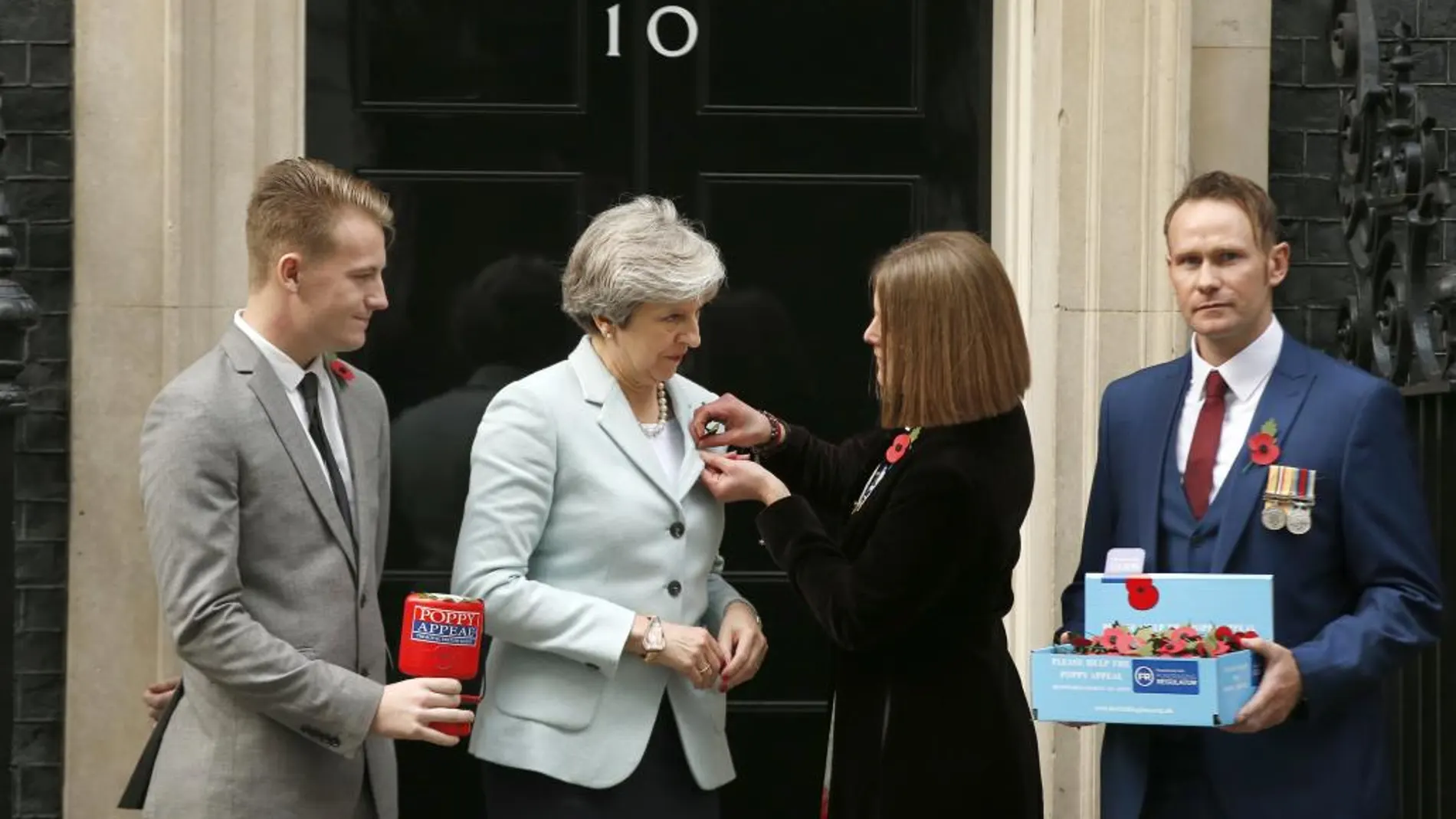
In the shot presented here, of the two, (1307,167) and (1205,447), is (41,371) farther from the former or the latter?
(1307,167)

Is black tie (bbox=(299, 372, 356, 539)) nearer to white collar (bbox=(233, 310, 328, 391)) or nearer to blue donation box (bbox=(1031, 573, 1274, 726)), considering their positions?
white collar (bbox=(233, 310, 328, 391))

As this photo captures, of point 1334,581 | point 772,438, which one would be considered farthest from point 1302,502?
point 772,438

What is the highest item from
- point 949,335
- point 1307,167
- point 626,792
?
point 1307,167

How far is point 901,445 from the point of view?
14.0ft

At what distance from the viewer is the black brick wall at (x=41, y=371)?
590cm

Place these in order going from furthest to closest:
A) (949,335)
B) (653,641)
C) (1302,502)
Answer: (653,641) → (949,335) → (1302,502)

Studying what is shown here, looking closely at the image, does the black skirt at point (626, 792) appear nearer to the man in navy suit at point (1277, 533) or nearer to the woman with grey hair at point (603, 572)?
the woman with grey hair at point (603, 572)

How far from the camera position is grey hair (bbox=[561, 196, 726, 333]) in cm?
432

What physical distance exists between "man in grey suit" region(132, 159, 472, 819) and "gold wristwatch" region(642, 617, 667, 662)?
0.51m

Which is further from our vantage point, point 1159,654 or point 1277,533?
point 1277,533

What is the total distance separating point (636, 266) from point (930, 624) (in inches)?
39.0

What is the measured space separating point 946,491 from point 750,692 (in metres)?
2.43

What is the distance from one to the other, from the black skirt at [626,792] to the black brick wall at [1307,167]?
2.77 meters

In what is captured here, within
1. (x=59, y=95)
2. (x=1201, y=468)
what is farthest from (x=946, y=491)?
(x=59, y=95)
